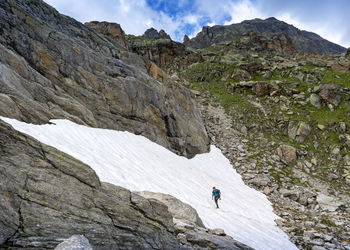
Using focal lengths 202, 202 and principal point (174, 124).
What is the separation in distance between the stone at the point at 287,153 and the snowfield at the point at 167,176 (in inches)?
389

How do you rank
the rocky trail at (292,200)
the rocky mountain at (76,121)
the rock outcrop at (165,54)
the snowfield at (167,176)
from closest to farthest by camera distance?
the rocky mountain at (76,121) → the snowfield at (167,176) → the rocky trail at (292,200) → the rock outcrop at (165,54)

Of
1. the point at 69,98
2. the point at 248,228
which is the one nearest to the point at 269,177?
the point at 248,228

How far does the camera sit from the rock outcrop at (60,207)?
546 centimetres

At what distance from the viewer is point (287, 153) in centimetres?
3297

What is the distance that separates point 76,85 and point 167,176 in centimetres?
1412

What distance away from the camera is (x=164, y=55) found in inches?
3504

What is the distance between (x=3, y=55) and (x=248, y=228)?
23.8 metres

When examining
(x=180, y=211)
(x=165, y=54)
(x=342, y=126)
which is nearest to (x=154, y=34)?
(x=165, y=54)

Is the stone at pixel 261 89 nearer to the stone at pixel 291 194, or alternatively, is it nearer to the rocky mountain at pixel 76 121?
the rocky mountain at pixel 76 121

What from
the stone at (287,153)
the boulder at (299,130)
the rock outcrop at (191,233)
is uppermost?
the boulder at (299,130)

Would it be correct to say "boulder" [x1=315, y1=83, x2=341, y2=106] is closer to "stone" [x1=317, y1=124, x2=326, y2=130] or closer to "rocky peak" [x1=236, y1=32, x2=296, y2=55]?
"stone" [x1=317, y1=124, x2=326, y2=130]

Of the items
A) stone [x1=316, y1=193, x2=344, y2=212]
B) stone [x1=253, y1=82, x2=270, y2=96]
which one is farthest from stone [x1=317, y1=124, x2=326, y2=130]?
stone [x1=316, y1=193, x2=344, y2=212]

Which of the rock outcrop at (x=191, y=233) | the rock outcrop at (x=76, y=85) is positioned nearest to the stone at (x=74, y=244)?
the rock outcrop at (x=191, y=233)

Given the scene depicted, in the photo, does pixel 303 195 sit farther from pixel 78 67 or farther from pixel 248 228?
pixel 78 67
